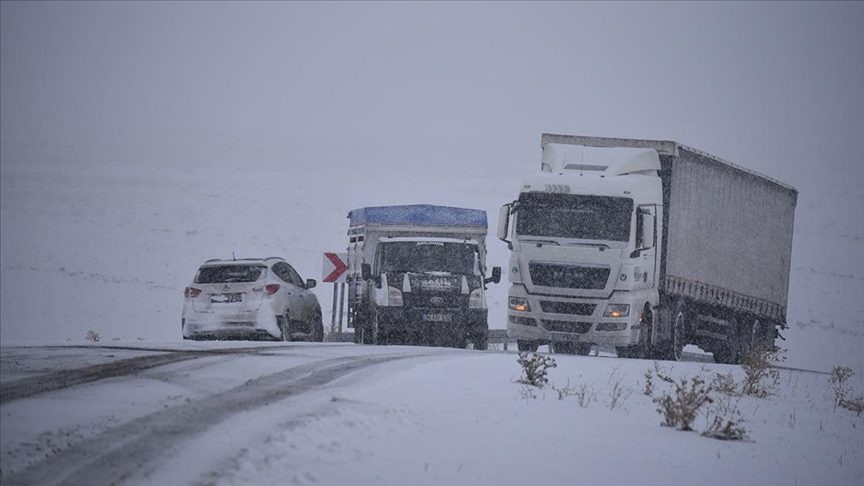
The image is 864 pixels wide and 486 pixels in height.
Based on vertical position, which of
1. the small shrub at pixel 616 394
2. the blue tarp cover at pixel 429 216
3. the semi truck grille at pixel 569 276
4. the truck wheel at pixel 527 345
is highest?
the blue tarp cover at pixel 429 216

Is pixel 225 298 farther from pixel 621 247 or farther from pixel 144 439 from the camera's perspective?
pixel 144 439

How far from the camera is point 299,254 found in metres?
59.9

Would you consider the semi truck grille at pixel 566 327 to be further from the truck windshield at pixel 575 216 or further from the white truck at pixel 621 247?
the truck windshield at pixel 575 216

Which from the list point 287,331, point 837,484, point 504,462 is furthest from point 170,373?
point 287,331

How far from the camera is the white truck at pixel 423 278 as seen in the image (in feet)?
78.4

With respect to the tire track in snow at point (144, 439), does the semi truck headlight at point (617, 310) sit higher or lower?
higher

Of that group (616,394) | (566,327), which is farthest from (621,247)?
(616,394)

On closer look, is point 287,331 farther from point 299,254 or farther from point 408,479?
point 299,254

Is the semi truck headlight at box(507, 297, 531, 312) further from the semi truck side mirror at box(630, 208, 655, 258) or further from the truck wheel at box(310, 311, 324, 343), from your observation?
the truck wheel at box(310, 311, 324, 343)

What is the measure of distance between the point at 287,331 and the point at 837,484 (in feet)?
41.8

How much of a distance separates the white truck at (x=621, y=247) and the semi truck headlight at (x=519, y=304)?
19 millimetres

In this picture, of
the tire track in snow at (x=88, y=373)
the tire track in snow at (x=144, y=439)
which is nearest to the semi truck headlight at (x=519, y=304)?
the tire track in snow at (x=88, y=373)

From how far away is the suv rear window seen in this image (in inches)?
843

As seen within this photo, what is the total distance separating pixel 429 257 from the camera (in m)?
24.4
